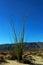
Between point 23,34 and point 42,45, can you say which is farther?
point 42,45

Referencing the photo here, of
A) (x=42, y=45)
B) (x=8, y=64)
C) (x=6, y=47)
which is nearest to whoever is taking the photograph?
(x=8, y=64)

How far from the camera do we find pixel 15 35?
12617 mm

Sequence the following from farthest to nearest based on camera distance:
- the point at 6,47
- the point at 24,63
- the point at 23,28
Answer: the point at 6,47 < the point at 23,28 < the point at 24,63

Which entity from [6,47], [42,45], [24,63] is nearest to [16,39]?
[24,63]

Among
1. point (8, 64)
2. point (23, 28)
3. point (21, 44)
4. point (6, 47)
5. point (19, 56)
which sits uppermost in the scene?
point (6, 47)

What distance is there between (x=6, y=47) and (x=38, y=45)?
15779 mm

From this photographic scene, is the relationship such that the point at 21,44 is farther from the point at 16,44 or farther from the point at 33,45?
the point at 33,45

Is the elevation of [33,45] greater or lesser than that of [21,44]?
greater

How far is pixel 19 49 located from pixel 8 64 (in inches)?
94.0

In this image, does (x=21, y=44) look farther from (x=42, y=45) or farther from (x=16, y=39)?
(x=42, y=45)

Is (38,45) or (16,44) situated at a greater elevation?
(38,45)

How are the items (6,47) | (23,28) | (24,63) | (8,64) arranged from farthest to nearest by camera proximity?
1. (6,47)
2. (23,28)
3. (24,63)
4. (8,64)

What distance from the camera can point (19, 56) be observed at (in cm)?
1244

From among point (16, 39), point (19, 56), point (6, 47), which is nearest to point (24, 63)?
point (19, 56)
